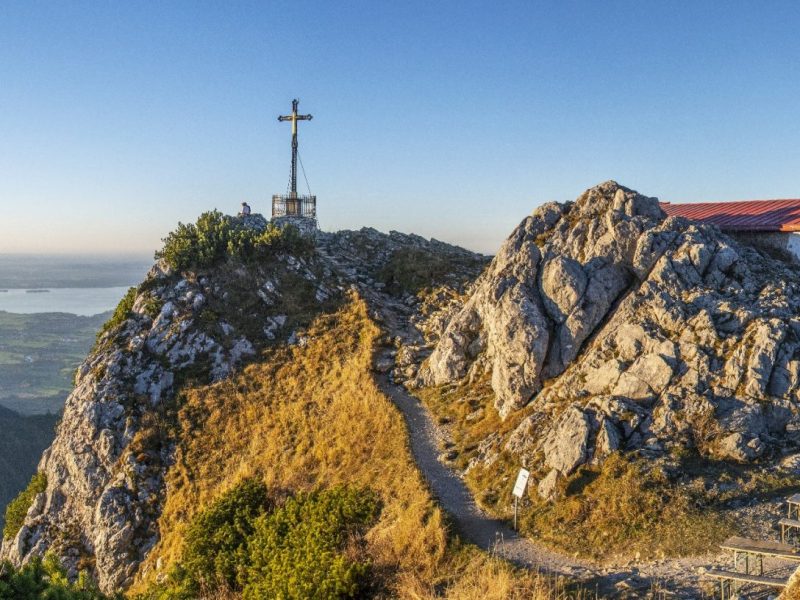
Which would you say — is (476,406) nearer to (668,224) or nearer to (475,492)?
(475,492)

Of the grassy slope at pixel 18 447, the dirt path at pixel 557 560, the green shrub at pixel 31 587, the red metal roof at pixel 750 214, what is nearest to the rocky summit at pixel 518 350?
the dirt path at pixel 557 560

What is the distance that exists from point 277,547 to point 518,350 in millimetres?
11494

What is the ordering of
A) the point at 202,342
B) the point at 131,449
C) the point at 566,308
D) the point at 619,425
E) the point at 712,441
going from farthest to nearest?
the point at 202,342 → the point at 131,449 → the point at 566,308 → the point at 619,425 → the point at 712,441

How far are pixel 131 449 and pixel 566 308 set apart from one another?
72.6 ft

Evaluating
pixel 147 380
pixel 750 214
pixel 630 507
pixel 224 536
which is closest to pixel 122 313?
pixel 147 380

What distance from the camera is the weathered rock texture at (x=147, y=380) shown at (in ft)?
85.7

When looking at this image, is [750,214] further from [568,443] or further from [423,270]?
[568,443]

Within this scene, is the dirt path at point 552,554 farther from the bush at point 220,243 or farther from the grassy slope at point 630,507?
the bush at point 220,243

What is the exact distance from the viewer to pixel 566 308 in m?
23.0

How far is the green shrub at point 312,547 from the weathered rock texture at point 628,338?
594 cm

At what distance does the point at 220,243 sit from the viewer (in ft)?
126

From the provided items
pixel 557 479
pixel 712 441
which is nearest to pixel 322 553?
→ pixel 557 479

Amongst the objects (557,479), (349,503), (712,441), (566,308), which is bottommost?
(349,503)

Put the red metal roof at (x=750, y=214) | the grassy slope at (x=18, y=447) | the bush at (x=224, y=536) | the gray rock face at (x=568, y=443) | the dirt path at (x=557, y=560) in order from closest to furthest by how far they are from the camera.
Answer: the dirt path at (x=557, y=560) < the gray rock face at (x=568, y=443) < the bush at (x=224, y=536) < the red metal roof at (x=750, y=214) < the grassy slope at (x=18, y=447)
